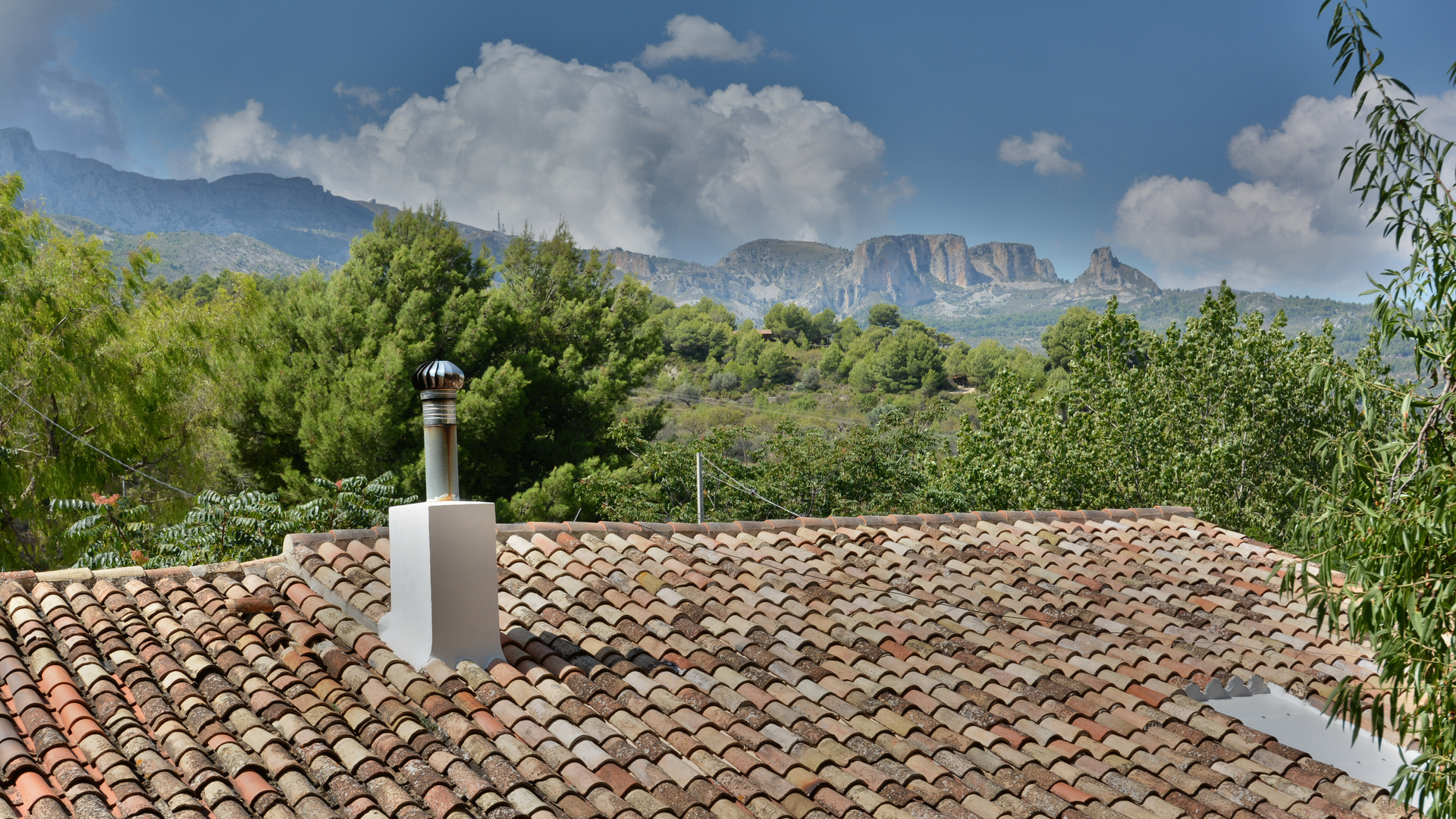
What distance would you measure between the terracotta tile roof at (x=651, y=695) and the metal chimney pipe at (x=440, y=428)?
749mm

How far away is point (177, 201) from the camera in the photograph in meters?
176

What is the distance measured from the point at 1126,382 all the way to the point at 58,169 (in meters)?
197

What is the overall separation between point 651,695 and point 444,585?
1105 mm

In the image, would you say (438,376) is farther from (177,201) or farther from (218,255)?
(177,201)

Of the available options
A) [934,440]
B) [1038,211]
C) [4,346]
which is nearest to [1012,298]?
[1038,211]

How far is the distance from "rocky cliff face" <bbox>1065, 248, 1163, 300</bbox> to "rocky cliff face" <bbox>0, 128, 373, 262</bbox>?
135m

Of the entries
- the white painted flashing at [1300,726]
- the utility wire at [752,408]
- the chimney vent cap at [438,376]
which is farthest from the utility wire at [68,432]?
the utility wire at [752,408]

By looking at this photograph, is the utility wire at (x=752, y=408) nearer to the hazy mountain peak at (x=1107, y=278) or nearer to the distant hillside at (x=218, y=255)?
the distant hillside at (x=218, y=255)

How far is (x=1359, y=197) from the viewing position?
3160 mm

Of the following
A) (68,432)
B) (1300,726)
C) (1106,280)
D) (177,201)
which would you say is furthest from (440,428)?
(177,201)

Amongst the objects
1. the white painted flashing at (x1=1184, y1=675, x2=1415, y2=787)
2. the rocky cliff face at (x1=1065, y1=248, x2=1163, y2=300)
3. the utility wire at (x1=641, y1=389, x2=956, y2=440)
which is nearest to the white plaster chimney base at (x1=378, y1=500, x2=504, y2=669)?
the white painted flashing at (x1=1184, y1=675, x2=1415, y2=787)

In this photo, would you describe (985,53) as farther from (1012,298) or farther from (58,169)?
(58,169)

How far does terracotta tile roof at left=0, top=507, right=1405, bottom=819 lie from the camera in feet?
11.1

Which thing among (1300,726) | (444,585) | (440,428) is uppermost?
(440,428)
